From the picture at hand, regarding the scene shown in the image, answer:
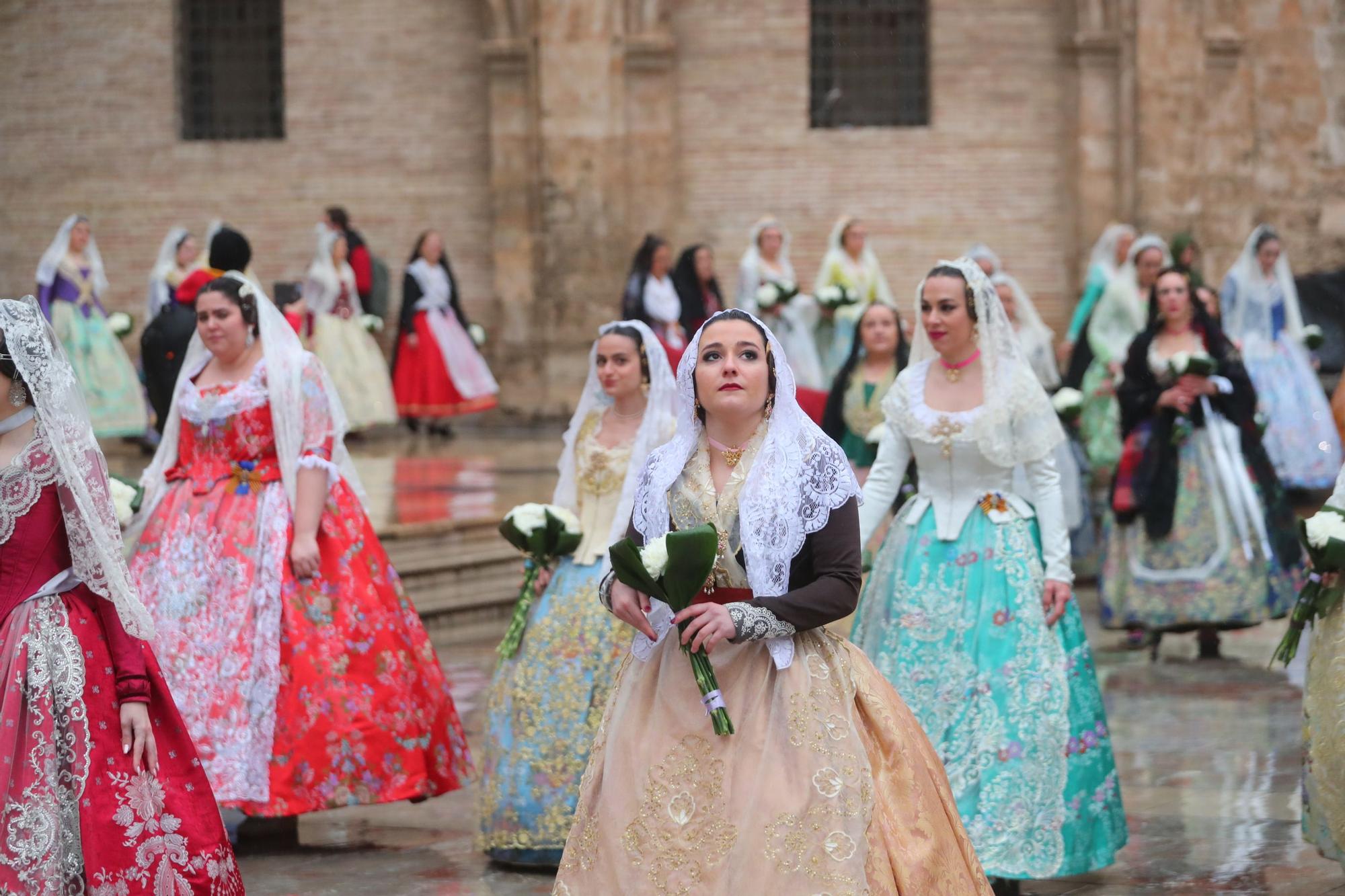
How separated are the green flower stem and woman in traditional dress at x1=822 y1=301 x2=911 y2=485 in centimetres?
277

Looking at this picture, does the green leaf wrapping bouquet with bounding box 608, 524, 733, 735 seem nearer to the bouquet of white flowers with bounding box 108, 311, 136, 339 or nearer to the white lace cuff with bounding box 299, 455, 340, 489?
the white lace cuff with bounding box 299, 455, 340, 489

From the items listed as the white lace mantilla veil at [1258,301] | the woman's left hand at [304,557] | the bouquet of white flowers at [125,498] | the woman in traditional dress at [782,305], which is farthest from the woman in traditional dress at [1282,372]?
the bouquet of white flowers at [125,498]

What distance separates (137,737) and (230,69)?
15730mm

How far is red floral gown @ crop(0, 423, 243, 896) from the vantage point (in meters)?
4.25

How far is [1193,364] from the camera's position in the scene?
9289 mm

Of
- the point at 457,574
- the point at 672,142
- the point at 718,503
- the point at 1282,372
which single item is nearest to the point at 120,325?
the point at 672,142

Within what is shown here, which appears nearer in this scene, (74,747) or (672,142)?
(74,747)

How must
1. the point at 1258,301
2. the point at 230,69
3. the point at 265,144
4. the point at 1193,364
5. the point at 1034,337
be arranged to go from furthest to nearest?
the point at 230,69, the point at 265,144, the point at 1258,301, the point at 1034,337, the point at 1193,364

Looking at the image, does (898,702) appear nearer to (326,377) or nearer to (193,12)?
(326,377)

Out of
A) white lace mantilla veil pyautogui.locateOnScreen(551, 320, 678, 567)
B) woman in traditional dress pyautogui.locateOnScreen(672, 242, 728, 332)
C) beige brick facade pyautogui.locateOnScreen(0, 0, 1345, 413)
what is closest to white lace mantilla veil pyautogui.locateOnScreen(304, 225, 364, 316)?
beige brick facade pyautogui.locateOnScreen(0, 0, 1345, 413)

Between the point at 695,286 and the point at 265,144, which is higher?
the point at 265,144

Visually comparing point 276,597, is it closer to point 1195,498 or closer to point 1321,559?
point 1321,559

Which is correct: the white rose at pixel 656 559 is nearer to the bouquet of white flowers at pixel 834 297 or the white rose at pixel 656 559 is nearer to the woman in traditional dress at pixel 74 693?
the woman in traditional dress at pixel 74 693

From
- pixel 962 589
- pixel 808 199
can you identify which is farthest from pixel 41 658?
pixel 808 199
